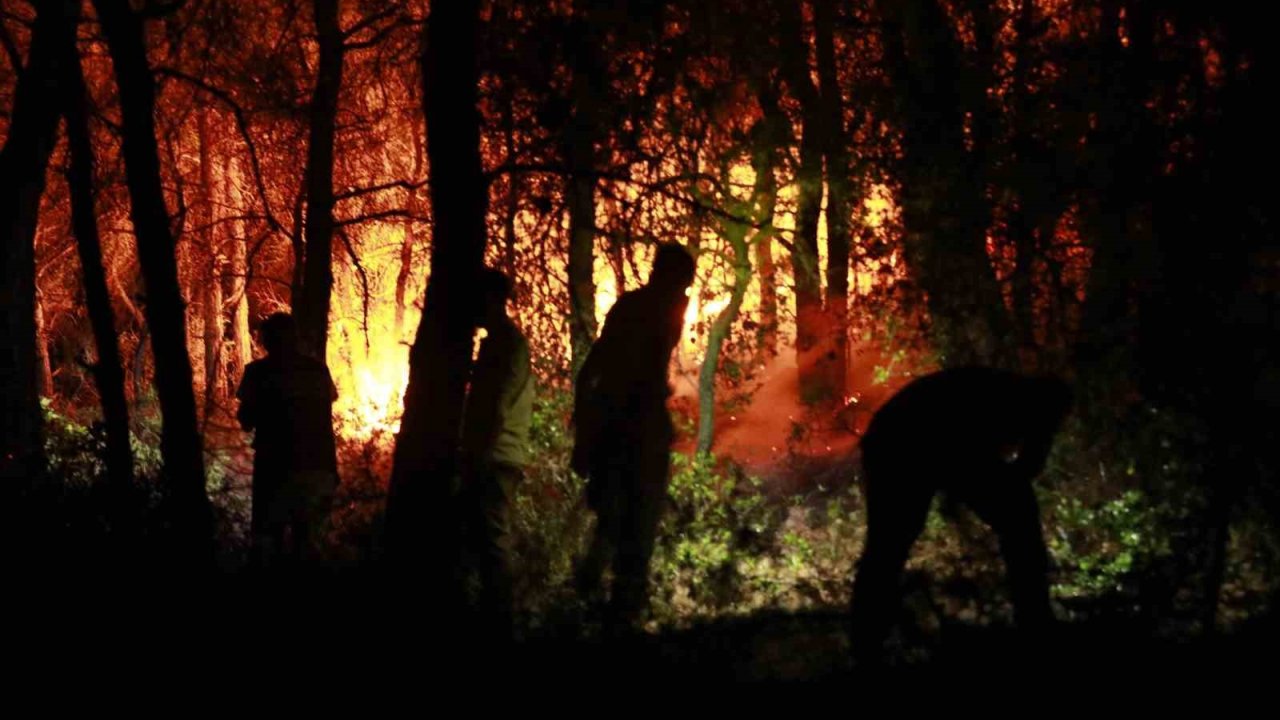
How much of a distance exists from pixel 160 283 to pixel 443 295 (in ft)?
5.88

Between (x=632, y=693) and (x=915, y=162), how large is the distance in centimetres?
477

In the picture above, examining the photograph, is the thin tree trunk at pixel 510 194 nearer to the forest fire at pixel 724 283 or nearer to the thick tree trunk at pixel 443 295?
the forest fire at pixel 724 283

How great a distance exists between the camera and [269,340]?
809 cm

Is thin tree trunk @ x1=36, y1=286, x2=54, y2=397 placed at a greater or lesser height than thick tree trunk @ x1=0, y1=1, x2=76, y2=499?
greater

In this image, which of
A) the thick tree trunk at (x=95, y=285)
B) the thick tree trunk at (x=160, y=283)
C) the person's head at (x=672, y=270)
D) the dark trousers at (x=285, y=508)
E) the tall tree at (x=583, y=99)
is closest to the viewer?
the person's head at (x=672, y=270)

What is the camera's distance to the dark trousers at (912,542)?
571cm

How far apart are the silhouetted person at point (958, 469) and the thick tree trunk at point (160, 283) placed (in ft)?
13.6

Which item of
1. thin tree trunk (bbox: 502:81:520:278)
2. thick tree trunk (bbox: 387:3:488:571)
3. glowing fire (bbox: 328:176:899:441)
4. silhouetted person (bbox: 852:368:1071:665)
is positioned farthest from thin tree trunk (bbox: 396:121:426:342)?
silhouetted person (bbox: 852:368:1071:665)

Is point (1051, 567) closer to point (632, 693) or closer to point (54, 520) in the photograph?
point (632, 693)

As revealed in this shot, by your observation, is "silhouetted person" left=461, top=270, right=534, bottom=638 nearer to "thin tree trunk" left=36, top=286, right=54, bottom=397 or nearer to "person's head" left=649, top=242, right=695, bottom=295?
"person's head" left=649, top=242, right=695, bottom=295

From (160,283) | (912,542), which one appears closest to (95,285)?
(160,283)

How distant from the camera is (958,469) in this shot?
5.70 meters

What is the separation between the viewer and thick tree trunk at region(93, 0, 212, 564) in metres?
7.45

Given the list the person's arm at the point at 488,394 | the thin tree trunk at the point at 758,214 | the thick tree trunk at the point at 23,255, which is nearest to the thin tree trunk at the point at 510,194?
the thin tree trunk at the point at 758,214
